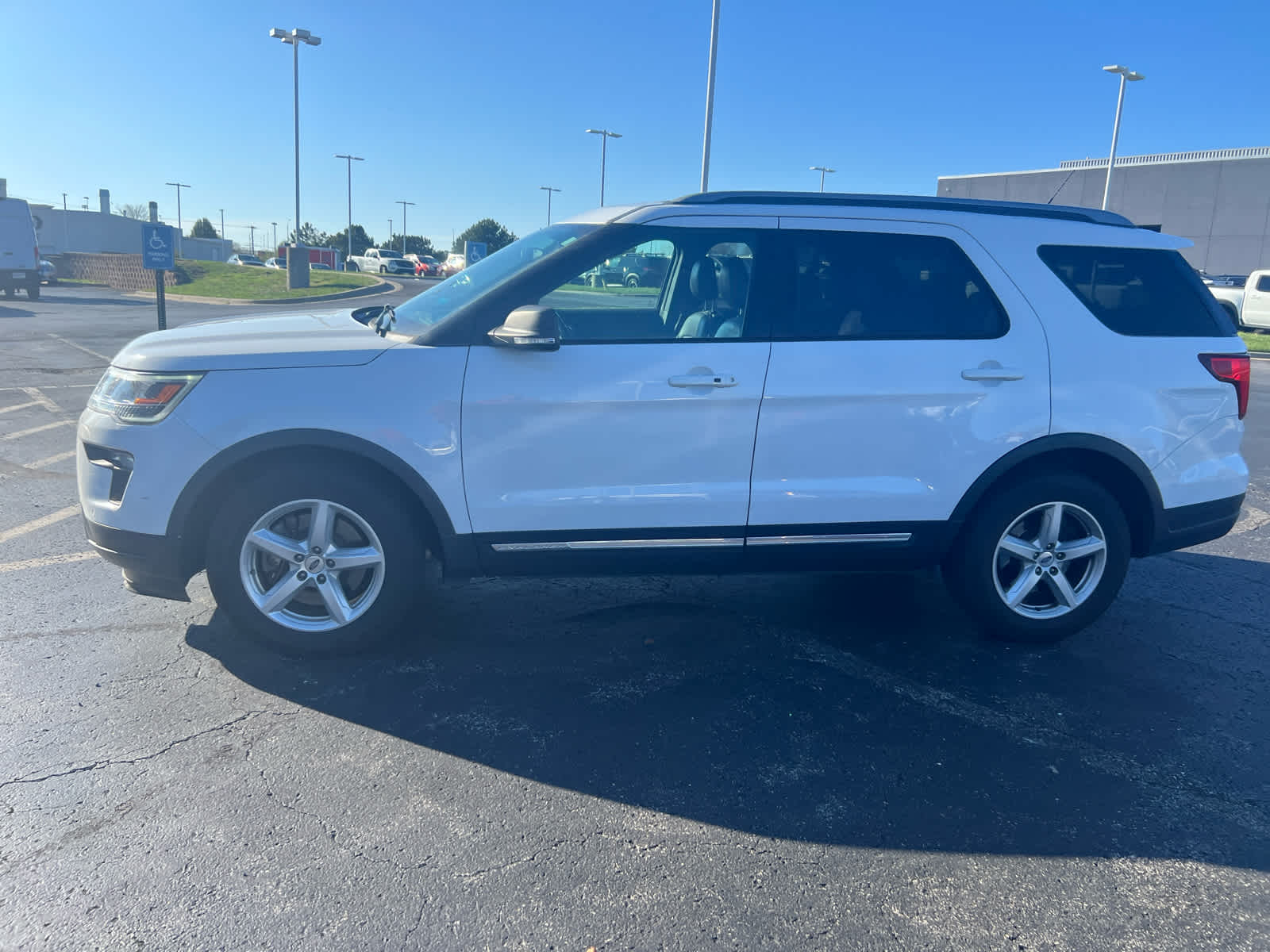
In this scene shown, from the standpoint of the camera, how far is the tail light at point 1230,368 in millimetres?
4250

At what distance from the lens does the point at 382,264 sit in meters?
63.5

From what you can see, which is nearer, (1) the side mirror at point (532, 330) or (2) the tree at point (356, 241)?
(1) the side mirror at point (532, 330)

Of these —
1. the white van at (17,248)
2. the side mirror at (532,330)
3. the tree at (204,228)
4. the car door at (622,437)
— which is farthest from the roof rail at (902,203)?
the tree at (204,228)

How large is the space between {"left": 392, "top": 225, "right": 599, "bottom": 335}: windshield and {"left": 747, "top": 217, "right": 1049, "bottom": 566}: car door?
986 millimetres

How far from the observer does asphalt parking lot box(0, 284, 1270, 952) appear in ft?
8.17

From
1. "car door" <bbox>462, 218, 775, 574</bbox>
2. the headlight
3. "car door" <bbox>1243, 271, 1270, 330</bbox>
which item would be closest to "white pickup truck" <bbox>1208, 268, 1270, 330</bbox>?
"car door" <bbox>1243, 271, 1270, 330</bbox>

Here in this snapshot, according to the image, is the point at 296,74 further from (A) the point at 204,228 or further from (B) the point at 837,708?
(A) the point at 204,228

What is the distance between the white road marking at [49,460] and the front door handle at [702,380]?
5.59 m

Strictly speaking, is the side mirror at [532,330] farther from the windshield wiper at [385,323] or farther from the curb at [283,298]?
the curb at [283,298]

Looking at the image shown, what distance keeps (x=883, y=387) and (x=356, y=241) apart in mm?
104482

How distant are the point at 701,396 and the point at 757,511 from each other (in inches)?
21.5

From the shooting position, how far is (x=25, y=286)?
2656cm

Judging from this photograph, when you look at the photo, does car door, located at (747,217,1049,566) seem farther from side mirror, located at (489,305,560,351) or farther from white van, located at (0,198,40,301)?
white van, located at (0,198,40,301)

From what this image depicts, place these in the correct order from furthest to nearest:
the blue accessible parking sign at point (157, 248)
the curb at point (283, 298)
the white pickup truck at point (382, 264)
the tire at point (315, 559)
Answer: the white pickup truck at point (382, 264), the curb at point (283, 298), the blue accessible parking sign at point (157, 248), the tire at point (315, 559)
